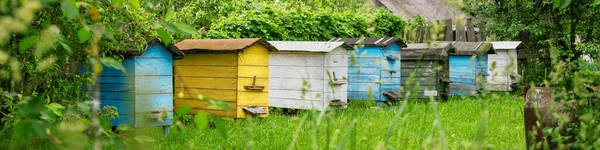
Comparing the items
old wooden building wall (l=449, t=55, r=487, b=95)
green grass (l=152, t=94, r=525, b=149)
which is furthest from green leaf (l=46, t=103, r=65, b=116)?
old wooden building wall (l=449, t=55, r=487, b=95)

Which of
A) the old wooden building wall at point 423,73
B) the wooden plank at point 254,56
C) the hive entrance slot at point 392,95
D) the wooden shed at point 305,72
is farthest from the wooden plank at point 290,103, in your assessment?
the old wooden building wall at point 423,73

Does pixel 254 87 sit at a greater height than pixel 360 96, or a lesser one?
greater

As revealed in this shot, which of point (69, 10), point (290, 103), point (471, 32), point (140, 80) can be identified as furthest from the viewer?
point (471, 32)

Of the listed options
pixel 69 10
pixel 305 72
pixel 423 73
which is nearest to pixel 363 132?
pixel 305 72

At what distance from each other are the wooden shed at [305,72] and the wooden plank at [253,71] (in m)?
0.63

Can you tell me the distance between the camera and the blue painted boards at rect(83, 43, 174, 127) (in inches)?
234

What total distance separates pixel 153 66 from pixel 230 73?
103 centimetres

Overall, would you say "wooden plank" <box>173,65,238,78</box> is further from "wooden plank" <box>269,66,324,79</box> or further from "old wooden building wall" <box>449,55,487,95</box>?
"old wooden building wall" <box>449,55,487,95</box>

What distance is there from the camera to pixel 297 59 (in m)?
7.92

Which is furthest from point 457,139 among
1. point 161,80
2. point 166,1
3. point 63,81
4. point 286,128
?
point 166,1

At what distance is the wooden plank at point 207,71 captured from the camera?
6.97 metres

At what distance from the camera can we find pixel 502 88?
11.8m

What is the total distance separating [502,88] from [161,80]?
7245mm

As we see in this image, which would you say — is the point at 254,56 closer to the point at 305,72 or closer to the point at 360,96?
the point at 305,72
